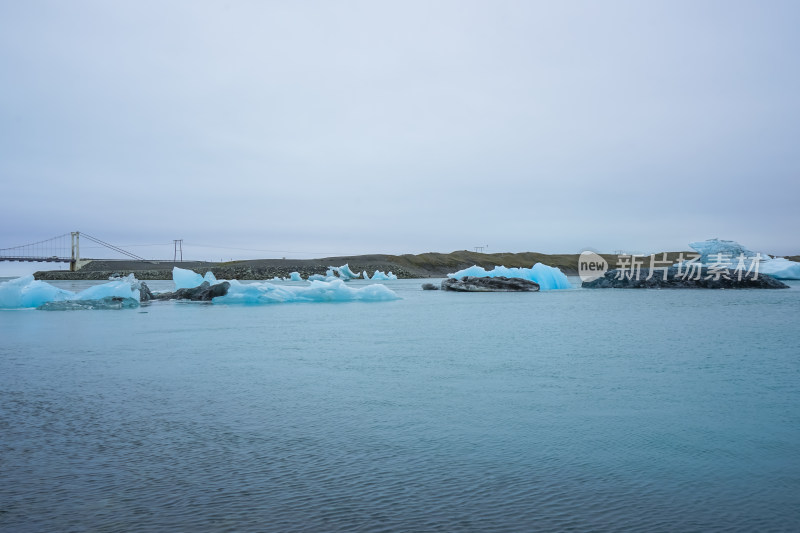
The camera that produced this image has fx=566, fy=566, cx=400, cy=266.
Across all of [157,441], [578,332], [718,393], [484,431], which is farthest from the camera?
[578,332]

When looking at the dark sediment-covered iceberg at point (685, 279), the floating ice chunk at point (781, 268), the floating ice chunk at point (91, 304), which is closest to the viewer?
the floating ice chunk at point (91, 304)

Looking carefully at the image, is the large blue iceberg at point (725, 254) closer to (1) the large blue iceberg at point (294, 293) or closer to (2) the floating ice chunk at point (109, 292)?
(1) the large blue iceberg at point (294, 293)

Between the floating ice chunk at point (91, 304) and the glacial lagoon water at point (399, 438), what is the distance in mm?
10034

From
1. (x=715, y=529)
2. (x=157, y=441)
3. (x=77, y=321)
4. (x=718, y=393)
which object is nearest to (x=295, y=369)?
(x=157, y=441)

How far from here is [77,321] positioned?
14008mm

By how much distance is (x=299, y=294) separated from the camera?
75.0 ft

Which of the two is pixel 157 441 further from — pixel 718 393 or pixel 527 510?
pixel 718 393

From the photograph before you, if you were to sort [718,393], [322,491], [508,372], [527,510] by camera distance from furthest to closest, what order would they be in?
[508,372]
[718,393]
[322,491]
[527,510]

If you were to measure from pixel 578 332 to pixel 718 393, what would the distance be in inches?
228

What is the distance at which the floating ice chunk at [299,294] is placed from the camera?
21219 millimetres

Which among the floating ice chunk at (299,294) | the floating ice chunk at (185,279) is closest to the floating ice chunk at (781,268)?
the floating ice chunk at (299,294)

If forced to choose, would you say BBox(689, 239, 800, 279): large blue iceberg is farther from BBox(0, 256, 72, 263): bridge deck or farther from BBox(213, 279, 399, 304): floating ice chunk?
BBox(0, 256, 72, 263): bridge deck

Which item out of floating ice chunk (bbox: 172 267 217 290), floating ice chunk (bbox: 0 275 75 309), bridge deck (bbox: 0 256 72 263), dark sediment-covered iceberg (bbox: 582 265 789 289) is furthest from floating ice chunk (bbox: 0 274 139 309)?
bridge deck (bbox: 0 256 72 263)

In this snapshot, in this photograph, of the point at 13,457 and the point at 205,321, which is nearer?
the point at 13,457
